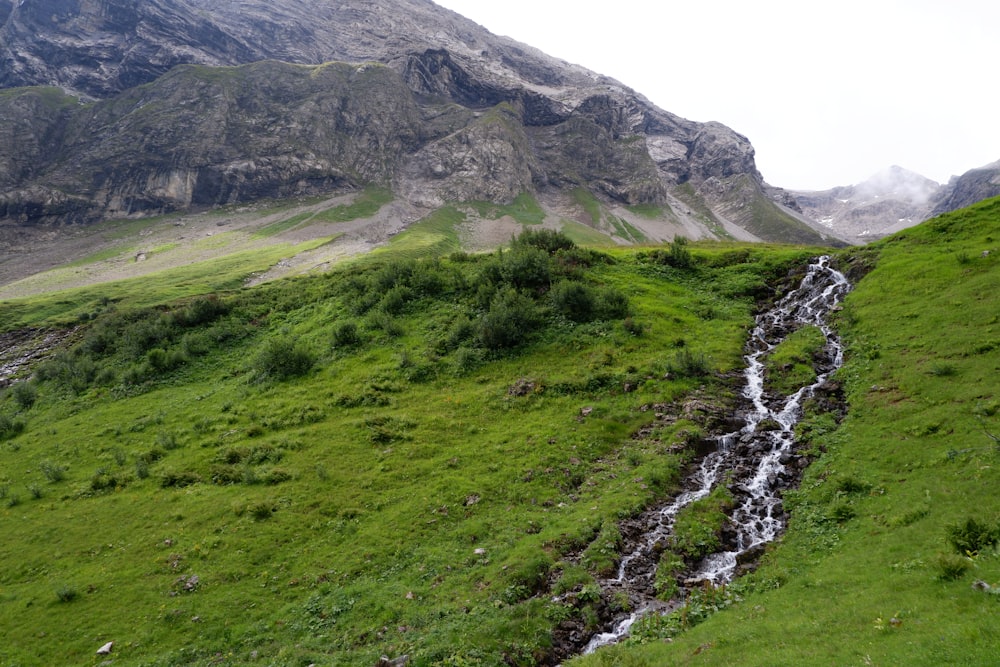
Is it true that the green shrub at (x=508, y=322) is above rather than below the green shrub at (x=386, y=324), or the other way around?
above

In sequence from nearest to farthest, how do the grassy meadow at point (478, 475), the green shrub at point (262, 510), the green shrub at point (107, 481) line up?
1. the grassy meadow at point (478, 475)
2. the green shrub at point (262, 510)
3. the green shrub at point (107, 481)

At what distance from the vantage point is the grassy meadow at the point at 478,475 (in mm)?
18625

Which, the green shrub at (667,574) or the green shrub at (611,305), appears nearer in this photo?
the green shrub at (667,574)

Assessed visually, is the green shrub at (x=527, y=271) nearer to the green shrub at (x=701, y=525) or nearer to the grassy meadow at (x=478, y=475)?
the grassy meadow at (x=478, y=475)

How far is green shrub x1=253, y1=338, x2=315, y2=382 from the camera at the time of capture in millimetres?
49125

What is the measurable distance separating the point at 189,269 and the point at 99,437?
124 metres

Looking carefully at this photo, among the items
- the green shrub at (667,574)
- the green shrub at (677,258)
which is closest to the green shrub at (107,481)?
the green shrub at (667,574)

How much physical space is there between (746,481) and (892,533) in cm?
900

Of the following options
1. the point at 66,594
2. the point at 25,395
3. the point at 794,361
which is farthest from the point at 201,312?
the point at 794,361

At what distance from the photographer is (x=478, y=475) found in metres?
31.7

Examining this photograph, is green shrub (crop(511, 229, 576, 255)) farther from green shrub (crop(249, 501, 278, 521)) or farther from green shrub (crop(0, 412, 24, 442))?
green shrub (crop(0, 412, 24, 442))

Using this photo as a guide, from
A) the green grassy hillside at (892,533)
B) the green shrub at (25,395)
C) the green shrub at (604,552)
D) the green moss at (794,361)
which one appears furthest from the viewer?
the green shrub at (25,395)

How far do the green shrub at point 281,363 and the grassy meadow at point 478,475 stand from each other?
0.33 m

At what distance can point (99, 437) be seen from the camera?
4191 centimetres
